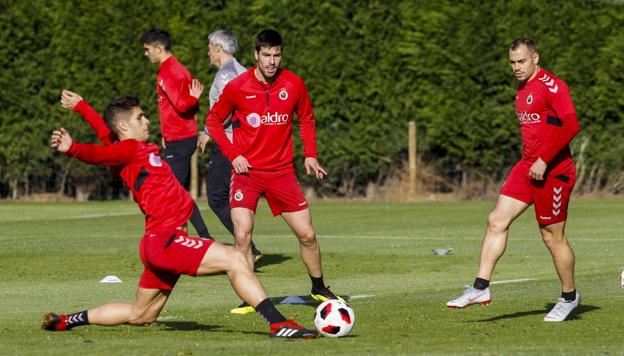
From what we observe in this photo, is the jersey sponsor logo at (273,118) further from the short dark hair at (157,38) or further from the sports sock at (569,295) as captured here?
the short dark hair at (157,38)

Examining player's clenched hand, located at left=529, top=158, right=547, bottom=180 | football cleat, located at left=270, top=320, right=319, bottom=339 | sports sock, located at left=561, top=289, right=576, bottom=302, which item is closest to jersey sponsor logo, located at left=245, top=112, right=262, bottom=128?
player's clenched hand, located at left=529, top=158, right=547, bottom=180

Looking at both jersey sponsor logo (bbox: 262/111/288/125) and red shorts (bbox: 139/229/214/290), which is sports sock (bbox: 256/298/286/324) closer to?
red shorts (bbox: 139/229/214/290)

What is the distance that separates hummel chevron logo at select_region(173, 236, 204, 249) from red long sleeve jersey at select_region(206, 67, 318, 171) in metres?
2.20

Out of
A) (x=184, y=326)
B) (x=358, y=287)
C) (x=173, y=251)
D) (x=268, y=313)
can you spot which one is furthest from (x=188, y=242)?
(x=358, y=287)

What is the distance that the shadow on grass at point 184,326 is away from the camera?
9609 millimetres

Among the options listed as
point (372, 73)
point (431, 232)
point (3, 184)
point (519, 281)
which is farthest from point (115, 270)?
point (3, 184)

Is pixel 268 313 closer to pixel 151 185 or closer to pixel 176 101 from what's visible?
pixel 151 185

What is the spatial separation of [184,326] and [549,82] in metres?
3.35

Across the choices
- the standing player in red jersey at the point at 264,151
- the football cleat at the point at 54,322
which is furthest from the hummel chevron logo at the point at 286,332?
the standing player in red jersey at the point at 264,151

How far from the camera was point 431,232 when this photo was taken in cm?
1953

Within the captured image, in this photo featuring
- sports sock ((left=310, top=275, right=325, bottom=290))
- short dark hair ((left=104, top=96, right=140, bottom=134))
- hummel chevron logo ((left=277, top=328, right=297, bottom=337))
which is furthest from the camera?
sports sock ((left=310, top=275, right=325, bottom=290))

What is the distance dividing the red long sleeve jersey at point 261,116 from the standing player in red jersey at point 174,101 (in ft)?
3.76

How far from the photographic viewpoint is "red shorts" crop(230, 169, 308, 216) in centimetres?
1102

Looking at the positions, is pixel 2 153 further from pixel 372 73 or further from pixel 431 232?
pixel 431 232
